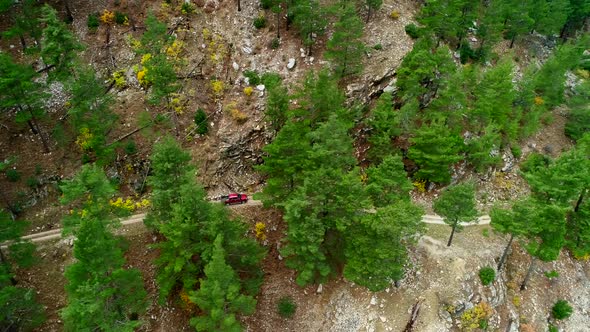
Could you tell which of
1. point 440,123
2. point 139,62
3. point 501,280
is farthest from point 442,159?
point 139,62

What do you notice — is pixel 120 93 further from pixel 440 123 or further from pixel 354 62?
pixel 440 123

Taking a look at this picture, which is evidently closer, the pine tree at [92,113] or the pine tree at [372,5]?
the pine tree at [92,113]

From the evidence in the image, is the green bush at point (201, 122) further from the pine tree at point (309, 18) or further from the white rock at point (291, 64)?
the pine tree at point (309, 18)

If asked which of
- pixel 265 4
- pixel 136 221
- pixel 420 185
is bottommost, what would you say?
pixel 136 221

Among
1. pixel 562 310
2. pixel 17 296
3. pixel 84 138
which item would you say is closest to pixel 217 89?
pixel 84 138

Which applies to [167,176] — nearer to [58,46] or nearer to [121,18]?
[58,46]

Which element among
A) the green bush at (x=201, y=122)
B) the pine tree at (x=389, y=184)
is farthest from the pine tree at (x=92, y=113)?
the pine tree at (x=389, y=184)

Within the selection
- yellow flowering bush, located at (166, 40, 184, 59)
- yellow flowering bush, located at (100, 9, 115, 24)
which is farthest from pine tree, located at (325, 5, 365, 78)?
yellow flowering bush, located at (100, 9, 115, 24)
